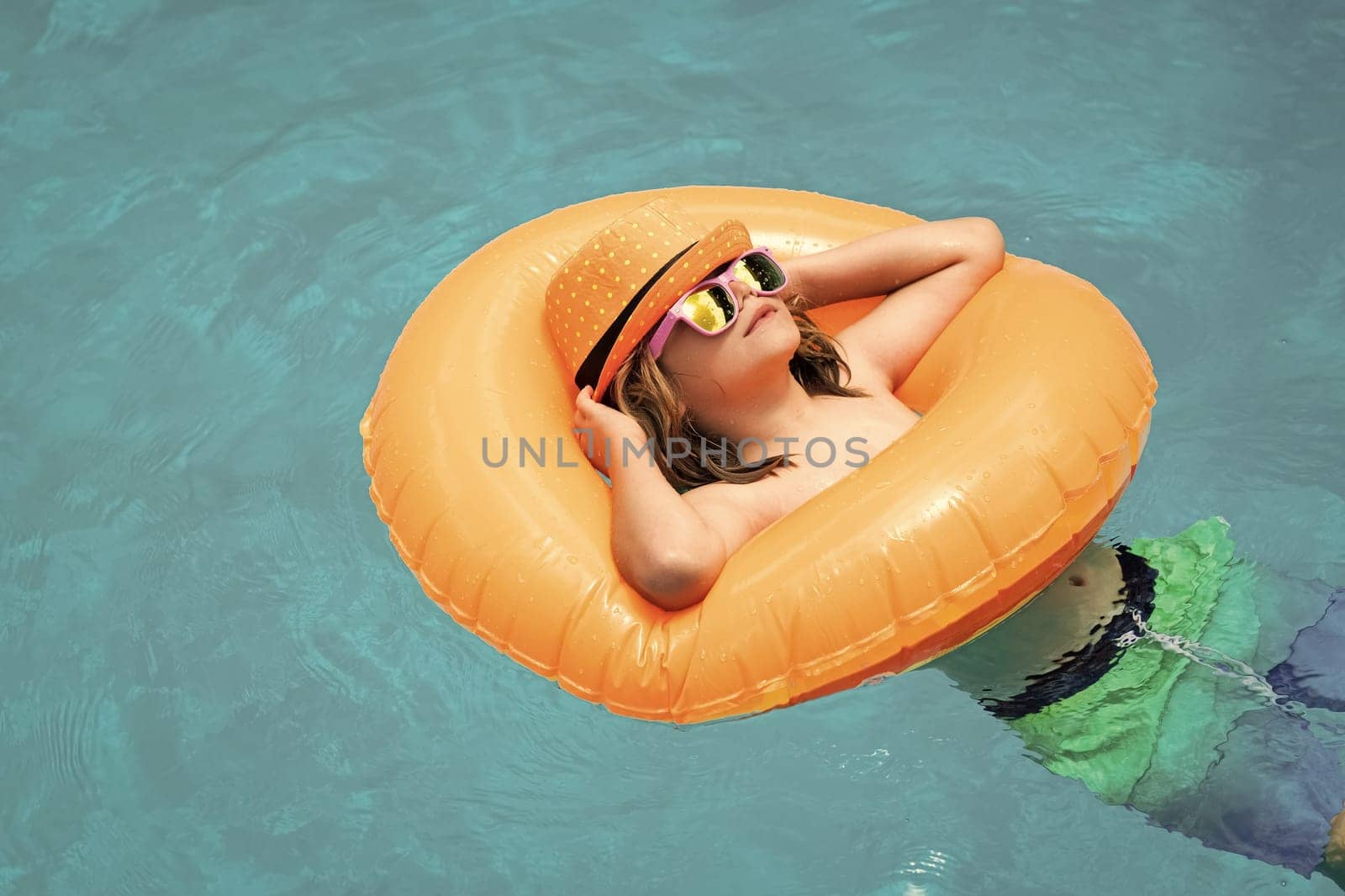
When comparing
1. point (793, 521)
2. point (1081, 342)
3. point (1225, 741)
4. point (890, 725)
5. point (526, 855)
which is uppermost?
point (1081, 342)

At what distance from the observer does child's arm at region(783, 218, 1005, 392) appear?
3096mm

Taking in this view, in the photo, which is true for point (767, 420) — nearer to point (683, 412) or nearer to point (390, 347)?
point (683, 412)

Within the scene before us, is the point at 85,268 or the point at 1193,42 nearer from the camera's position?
the point at 85,268

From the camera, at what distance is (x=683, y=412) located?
288cm

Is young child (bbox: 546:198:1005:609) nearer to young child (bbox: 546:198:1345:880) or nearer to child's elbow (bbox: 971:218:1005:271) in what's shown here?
young child (bbox: 546:198:1345:880)

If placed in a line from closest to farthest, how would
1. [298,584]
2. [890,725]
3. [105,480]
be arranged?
[890,725]
[298,584]
[105,480]

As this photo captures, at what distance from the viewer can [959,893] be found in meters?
2.95

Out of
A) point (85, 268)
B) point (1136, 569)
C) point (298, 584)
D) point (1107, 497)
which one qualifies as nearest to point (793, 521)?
point (1107, 497)

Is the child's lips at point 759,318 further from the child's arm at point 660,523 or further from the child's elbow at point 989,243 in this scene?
the child's elbow at point 989,243

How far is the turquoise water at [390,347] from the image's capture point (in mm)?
3078

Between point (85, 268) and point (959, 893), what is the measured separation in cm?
327

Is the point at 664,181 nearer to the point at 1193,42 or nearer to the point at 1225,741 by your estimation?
the point at 1193,42

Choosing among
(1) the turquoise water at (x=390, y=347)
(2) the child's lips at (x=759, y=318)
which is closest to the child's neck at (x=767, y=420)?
(2) the child's lips at (x=759, y=318)

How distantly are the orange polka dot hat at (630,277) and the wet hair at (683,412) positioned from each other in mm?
44
